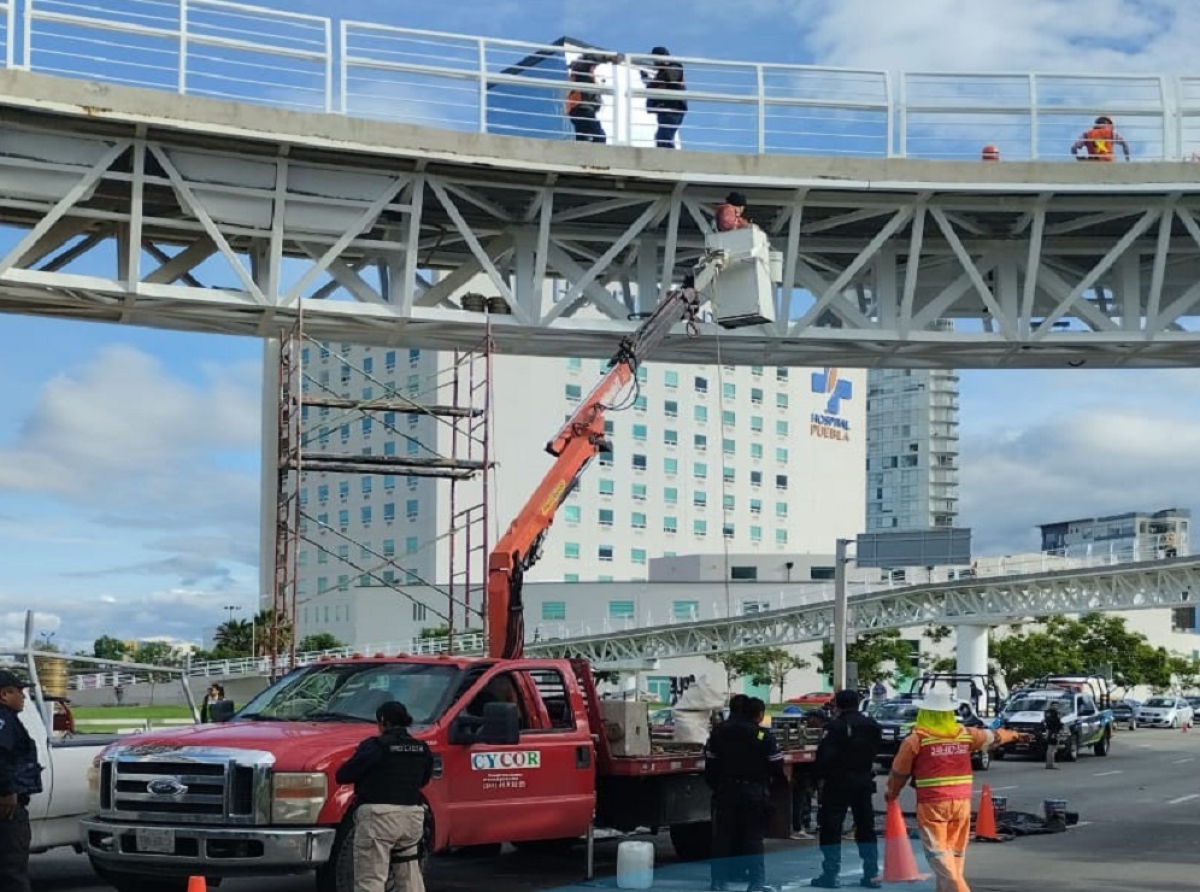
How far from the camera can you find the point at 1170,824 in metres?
20.0

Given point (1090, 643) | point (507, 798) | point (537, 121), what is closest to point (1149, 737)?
point (1090, 643)

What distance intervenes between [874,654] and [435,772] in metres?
77.1

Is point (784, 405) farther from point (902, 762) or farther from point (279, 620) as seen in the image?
point (902, 762)

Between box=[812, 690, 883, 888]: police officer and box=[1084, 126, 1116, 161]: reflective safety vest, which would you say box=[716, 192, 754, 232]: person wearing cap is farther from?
box=[812, 690, 883, 888]: police officer

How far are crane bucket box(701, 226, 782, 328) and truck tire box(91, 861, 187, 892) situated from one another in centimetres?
1031

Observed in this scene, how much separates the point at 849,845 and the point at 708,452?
113366 mm

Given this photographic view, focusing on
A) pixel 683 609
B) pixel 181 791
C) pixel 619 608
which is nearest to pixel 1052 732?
pixel 181 791

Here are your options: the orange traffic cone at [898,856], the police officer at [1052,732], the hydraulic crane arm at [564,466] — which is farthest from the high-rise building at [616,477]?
the orange traffic cone at [898,856]

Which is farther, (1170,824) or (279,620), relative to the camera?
(279,620)

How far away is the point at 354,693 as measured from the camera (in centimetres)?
1270

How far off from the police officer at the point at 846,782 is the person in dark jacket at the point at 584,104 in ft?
32.8

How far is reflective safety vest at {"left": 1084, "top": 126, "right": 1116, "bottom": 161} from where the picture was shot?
22.5 m

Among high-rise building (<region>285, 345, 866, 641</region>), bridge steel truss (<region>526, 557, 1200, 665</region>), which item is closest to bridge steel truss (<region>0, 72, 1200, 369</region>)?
bridge steel truss (<region>526, 557, 1200, 665</region>)

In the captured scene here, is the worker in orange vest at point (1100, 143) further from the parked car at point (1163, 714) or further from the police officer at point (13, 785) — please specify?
the parked car at point (1163, 714)
